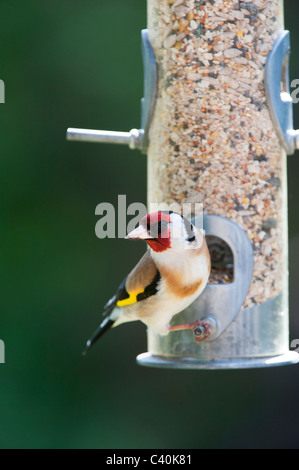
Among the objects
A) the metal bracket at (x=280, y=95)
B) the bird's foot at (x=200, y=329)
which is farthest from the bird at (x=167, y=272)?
the metal bracket at (x=280, y=95)

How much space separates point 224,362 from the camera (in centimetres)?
352

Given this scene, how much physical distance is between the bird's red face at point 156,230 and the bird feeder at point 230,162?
10.7 inches

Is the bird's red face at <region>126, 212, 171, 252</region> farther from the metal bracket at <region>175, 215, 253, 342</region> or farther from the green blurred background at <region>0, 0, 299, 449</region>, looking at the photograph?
the green blurred background at <region>0, 0, 299, 449</region>

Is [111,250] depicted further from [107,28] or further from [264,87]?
[264,87]

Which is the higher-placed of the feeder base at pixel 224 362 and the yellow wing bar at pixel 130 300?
the yellow wing bar at pixel 130 300

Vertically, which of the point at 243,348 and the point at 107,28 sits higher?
the point at 107,28

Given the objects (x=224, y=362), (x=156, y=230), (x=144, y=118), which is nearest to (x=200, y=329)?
(x=224, y=362)

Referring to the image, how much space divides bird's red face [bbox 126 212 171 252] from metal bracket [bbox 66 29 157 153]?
0.63 metres

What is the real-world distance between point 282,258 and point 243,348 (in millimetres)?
424

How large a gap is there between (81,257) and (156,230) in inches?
139

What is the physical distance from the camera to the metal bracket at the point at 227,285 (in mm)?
3570

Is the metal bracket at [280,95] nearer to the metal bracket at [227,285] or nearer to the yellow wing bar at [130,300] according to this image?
the metal bracket at [227,285]

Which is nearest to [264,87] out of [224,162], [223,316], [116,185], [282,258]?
[224,162]

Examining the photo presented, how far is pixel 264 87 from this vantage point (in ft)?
12.0
